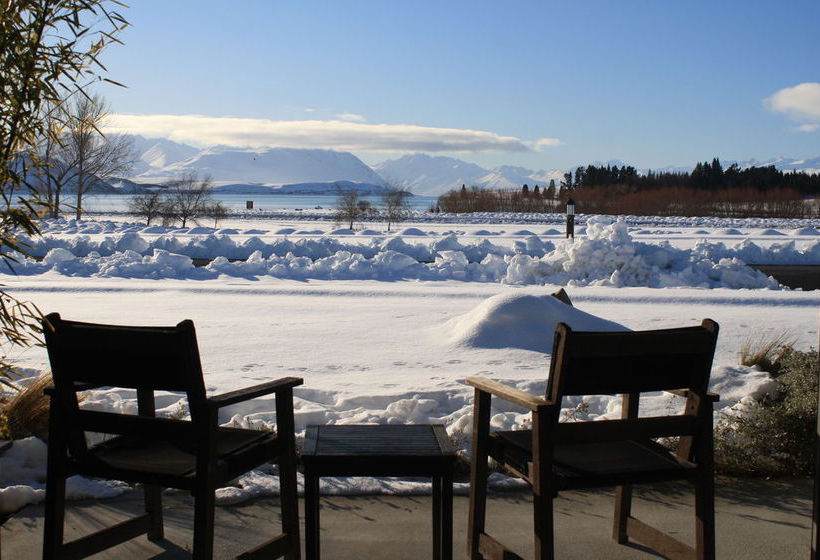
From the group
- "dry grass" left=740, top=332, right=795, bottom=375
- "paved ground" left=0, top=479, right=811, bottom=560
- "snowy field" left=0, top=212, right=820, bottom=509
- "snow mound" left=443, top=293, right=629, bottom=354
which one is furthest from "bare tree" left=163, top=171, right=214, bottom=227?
"paved ground" left=0, top=479, right=811, bottom=560

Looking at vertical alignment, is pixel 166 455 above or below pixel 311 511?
above

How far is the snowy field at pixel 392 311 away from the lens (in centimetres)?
567

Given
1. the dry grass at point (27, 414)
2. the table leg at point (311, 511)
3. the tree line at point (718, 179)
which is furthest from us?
the tree line at point (718, 179)

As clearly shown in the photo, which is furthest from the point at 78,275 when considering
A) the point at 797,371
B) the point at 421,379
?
the point at 797,371

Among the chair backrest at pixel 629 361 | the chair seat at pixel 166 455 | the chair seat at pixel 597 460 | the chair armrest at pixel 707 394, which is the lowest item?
the chair seat at pixel 597 460

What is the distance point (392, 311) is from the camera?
10828 mm

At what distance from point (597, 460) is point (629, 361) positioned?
44cm

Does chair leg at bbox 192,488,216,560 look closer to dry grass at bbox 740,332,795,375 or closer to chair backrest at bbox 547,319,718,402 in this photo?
chair backrest at bbox 547,319,718,402

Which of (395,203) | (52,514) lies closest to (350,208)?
(395,203)

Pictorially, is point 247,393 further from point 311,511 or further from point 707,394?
point 707,394

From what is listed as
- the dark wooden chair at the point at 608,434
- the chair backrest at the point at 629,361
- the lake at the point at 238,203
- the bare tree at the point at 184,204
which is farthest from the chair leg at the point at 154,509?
the lake at the point at 238,203

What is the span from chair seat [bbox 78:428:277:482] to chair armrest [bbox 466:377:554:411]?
0.91m

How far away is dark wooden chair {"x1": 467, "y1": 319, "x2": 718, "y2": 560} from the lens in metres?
3.05

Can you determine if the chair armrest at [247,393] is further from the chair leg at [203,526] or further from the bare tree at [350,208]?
the bare tree at [350,208]
